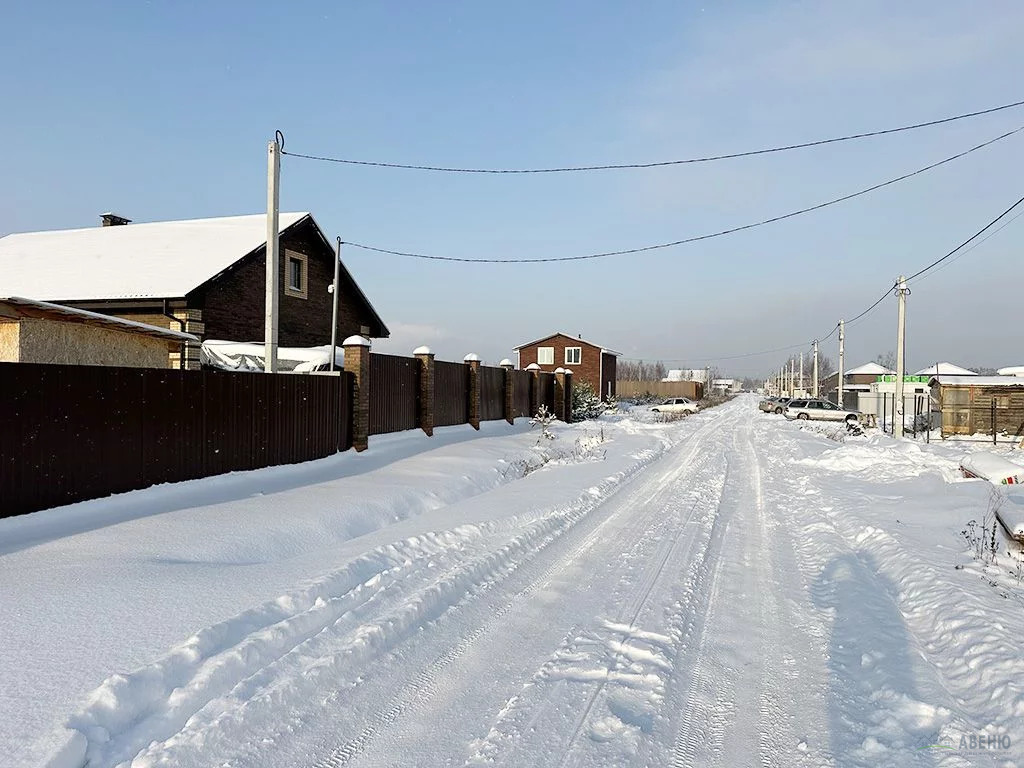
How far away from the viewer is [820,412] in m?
37.0

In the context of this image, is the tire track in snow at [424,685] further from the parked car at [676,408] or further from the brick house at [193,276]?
the parked car at [676,408]

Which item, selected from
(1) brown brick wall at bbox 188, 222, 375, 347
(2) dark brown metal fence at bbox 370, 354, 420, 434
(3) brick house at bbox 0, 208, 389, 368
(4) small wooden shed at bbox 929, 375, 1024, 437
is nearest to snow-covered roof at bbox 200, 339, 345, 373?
(3) brick house at bbox 0, 208, 389, 368

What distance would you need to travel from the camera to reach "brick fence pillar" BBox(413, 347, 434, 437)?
15.4 m

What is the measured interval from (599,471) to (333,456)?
5457 mm

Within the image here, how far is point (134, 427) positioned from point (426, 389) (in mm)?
8079

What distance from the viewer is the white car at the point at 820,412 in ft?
118

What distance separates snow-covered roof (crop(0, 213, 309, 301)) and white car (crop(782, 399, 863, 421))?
103 ft

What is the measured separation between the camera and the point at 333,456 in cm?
1173

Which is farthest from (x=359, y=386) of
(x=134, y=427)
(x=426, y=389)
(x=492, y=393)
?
(x=492, y=393)

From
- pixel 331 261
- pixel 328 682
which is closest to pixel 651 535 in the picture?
pixel 328 682

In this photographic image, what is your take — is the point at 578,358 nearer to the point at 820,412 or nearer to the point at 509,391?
the point at 820,412

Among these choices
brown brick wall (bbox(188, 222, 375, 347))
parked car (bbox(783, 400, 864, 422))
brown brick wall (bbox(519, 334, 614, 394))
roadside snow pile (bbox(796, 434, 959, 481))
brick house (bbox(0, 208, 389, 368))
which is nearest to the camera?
roadside snow pile (bbox(796, 434, 959, 481))

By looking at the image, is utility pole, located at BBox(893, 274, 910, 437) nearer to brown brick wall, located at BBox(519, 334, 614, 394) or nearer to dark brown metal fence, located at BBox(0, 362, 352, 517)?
dark brown metal fence, located at BBox(0, 362, 352, 517)

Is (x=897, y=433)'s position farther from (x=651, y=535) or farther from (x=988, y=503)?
(x=651, y=535)
